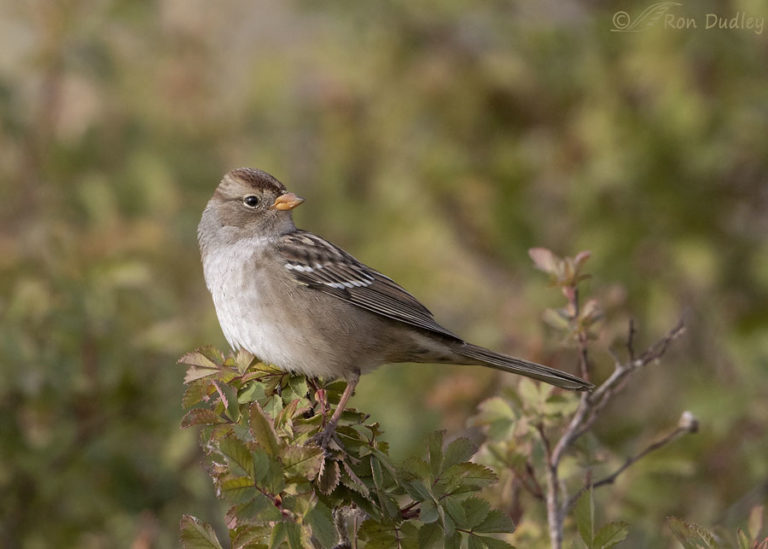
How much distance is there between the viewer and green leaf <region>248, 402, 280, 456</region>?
2477 mm

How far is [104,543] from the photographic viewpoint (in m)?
5.04

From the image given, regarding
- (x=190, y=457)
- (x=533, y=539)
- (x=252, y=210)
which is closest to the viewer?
(x=533, y=539)

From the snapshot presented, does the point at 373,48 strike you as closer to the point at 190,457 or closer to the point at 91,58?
the point at 91,58

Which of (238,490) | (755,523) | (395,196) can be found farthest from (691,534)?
(395,196)

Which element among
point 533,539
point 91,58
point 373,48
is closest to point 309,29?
point 373,48

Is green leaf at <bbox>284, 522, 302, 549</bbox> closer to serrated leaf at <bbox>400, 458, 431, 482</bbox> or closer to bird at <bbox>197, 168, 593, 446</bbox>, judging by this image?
serrated leaf at <bbox>400, 458, 431, 482</bbox>

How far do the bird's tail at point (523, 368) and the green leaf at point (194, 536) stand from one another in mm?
1543

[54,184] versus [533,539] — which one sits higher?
[54,184]

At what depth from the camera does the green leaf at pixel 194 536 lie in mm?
2531

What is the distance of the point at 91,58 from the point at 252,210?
3297mm

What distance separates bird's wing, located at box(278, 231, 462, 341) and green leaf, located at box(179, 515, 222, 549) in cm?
169

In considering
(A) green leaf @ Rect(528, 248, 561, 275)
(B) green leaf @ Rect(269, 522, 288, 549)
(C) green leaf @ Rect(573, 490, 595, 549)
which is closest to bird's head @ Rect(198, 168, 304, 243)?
(A) green leaf @ Rect(528, 248, 561, 275)

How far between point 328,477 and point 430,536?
326 mm

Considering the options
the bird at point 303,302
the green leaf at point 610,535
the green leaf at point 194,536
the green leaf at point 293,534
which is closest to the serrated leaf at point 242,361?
the bird at point 303,302
